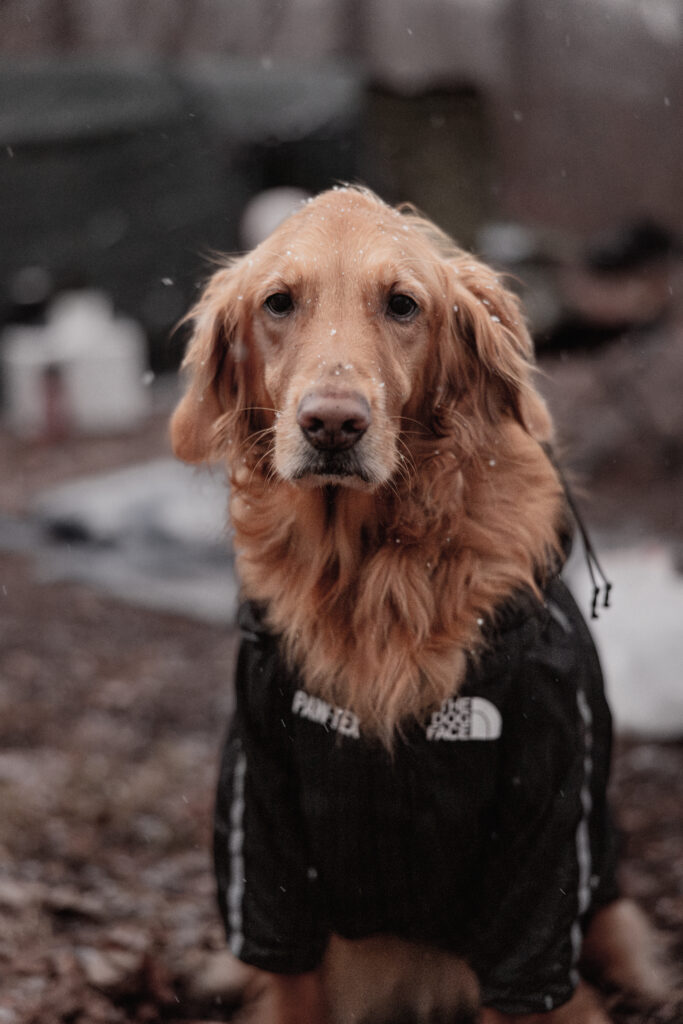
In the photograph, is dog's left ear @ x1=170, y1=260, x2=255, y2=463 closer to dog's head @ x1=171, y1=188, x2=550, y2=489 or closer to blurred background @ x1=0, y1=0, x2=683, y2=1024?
dog's head @ x1=171, y1=188, x2=550, y2=489

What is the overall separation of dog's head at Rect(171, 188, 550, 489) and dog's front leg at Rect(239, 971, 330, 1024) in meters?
1.02

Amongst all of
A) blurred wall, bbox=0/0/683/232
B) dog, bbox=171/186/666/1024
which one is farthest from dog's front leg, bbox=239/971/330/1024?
blurred wall, bbox=0/0/683/232

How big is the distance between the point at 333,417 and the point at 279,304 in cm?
35

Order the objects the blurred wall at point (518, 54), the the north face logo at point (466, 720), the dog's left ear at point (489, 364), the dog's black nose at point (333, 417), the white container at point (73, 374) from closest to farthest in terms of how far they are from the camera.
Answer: the dog's black nose at point (333, 417)
the the north face logo at point (466, 720)
the dog's left ear at point (489, 364)
the blurred wall at point (518, 54)
the white container at point (73, 374)

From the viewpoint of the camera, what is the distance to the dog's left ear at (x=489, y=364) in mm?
1938

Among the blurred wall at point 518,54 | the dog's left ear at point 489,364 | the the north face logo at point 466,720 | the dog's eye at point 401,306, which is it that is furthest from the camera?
the blurred wall at point 518,54

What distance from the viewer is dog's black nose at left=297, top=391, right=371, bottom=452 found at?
5.28 feet

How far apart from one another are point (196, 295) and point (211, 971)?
158cm

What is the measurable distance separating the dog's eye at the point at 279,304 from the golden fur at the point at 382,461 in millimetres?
16

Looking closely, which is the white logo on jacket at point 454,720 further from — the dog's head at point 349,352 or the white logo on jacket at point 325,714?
the dog's head at point 349,352

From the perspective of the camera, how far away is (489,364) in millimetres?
1951

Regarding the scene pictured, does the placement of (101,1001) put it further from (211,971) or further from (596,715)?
(596,715)

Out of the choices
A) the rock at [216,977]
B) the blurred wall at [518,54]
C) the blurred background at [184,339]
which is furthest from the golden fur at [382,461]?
the blurred wall at [518,54]

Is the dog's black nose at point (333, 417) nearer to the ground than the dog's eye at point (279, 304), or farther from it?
nearer to the ground
